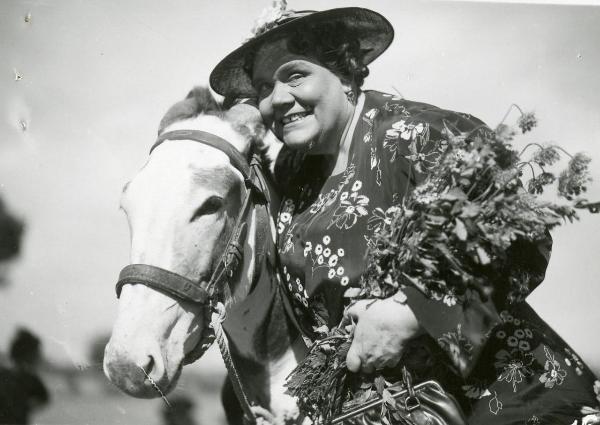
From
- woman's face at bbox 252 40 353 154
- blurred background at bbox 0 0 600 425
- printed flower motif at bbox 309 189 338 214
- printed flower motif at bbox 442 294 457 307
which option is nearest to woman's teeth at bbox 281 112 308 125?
woman's face at bbox 252 40 353 154

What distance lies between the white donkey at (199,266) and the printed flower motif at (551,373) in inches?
30.1

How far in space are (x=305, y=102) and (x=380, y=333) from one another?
772 mm

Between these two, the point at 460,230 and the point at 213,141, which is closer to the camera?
the point at 460,230

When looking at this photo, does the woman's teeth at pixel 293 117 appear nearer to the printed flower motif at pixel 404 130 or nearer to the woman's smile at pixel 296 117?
the woman's smile at pixel 296 117

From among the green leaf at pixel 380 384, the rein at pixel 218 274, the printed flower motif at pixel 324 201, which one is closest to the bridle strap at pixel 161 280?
the rein at pixel 218 274

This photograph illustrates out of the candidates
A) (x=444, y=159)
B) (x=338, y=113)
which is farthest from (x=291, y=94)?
(x=444, y=159)

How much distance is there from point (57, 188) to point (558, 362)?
192 centimetres

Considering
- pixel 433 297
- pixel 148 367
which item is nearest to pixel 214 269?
pixel 148 367

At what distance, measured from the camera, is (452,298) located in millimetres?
1596

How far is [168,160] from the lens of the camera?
1.97m

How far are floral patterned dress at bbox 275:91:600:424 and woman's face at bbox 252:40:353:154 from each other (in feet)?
0.25

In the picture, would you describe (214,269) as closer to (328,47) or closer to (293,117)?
(293,117)

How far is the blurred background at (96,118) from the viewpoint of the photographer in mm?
2441

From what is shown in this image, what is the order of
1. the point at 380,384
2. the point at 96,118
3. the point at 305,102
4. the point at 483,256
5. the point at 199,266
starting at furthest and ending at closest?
the point at 96,118
the point at 305,102
the point at 199,266
the point at 380,384
the point at 483,256
